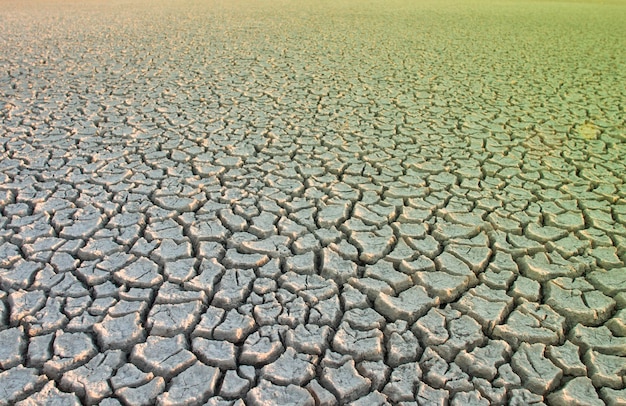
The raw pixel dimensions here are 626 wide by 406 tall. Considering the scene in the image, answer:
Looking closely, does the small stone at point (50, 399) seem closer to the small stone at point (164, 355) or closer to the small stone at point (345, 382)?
the small stone at point (164, 355)

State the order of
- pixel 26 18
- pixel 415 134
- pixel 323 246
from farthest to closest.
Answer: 1. pixel 26 18
2. pixel 415 134
3. pixel 323 246

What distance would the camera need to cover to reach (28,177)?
288cm

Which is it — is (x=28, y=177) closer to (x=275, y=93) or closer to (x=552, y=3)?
(x=275, y=93)

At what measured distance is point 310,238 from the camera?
2371 millimetres

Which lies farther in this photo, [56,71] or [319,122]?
[56,71]

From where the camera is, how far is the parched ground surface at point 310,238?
5.42ft

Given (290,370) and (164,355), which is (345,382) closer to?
(290,370)

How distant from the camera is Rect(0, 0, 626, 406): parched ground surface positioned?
5.42 ft

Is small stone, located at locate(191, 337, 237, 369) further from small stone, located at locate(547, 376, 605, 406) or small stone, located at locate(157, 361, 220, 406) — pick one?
small stone, located at locate(547, 376, 605, 406)

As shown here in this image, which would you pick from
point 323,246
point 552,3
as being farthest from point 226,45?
point 552,3

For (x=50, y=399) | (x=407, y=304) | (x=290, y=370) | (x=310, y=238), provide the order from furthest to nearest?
(x=310, y=238) < (x=407, y=304) < (x=290, y=370) < (x=50, y=399)

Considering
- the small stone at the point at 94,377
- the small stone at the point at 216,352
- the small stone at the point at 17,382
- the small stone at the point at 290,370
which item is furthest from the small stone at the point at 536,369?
the small stone at the point at 17,382

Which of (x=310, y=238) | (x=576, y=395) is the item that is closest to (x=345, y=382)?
(x=576, y=395)

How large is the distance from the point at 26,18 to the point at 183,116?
6400mm
